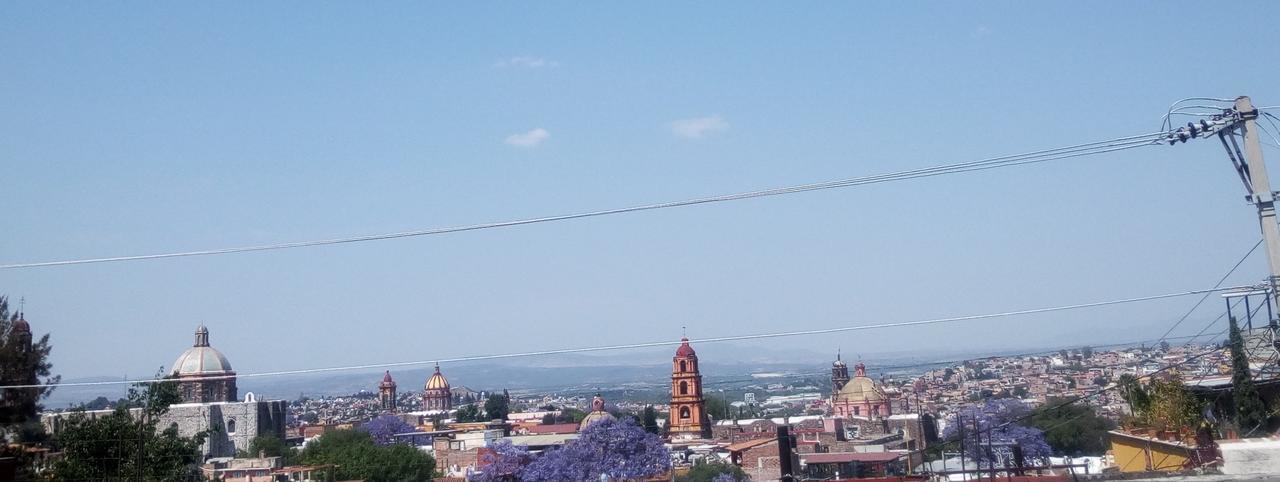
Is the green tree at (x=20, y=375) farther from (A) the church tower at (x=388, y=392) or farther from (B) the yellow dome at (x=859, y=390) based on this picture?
(A) the church tower at (x=388, y=392)

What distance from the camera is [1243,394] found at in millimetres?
10055

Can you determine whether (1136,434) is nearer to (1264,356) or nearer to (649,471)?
(1264,356)

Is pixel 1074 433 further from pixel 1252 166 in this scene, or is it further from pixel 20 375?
pixel 20 375

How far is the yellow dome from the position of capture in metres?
58.3

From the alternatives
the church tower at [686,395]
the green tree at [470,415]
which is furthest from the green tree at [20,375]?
the green tree at [470,415]

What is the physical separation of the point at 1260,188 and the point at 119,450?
14.4m

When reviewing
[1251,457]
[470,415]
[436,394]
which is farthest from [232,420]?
[1251,457]

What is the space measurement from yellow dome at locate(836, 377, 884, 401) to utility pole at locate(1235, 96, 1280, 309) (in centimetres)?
4855

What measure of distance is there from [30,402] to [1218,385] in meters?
16.9

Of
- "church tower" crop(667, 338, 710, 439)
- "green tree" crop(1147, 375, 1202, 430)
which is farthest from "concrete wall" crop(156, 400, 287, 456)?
"green tree" crop(1147, 375, 1202, 430)

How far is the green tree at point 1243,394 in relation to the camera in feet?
31.0

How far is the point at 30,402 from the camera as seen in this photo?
653 inches

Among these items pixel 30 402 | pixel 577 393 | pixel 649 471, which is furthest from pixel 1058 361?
pixel 577 393

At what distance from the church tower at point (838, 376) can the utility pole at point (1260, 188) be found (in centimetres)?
5546
